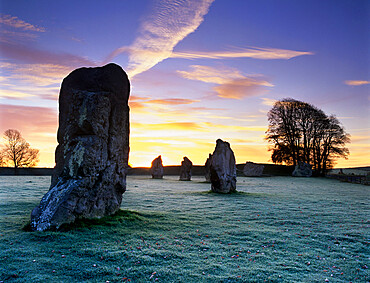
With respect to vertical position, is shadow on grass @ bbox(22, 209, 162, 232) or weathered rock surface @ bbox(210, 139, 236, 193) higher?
weathered rock surface @ bbox(210, 139, 236, 193)

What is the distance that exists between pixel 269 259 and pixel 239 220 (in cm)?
347

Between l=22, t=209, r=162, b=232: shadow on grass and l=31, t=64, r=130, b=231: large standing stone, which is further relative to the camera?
l=31, t=64, r=130, b=231: large standing stone

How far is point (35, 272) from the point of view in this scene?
179 inches

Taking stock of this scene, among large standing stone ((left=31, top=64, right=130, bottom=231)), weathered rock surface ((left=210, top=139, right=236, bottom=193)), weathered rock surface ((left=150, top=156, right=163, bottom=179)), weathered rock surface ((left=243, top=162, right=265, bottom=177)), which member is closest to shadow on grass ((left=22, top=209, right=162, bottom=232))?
large standing stone ((left=31, top=64, right=130, bottom=231))

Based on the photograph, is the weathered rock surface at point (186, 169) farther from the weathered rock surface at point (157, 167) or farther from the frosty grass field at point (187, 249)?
the frosty grass field at point (187, 249)

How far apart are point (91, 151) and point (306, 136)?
4173cm

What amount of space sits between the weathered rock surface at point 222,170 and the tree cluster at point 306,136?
28.8 metres

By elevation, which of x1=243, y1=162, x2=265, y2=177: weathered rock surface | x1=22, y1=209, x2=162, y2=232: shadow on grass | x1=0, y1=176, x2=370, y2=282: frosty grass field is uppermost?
x1=243, y1=162, x2=265, y2=177: weathered rock surface

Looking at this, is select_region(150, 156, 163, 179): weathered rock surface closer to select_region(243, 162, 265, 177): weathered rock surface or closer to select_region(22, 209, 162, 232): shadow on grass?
select_region(243, 162, 265, 177): weathered rock surface

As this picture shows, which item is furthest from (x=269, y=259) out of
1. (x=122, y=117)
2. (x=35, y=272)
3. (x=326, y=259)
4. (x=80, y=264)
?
(x=122, y=117)

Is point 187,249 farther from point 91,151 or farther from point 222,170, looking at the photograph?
point 222,170

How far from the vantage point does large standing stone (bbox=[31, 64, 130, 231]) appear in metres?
7.01

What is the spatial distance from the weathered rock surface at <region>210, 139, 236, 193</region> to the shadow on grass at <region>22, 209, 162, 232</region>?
7.85 meters

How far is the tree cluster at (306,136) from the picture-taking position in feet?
137
